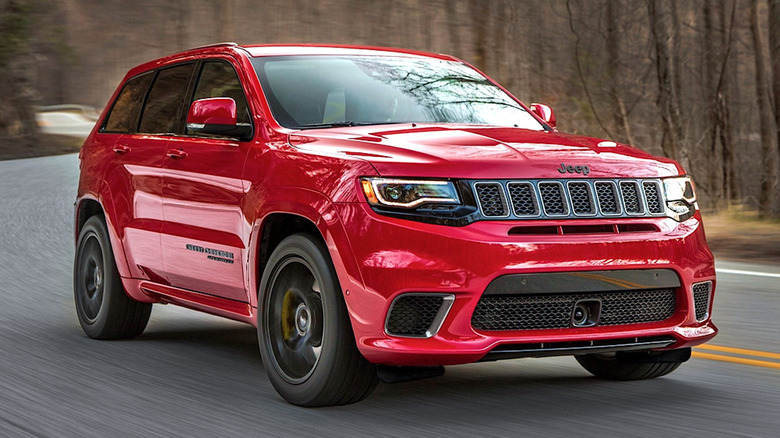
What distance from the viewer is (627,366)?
6320 mm

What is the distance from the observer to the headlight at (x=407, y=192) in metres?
5.18

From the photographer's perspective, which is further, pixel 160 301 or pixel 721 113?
pixel 721 113

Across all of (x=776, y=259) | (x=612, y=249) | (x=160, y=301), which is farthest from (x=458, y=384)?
(x=776, y=259)

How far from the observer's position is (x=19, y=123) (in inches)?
1610

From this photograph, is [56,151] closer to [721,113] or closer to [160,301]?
[721,113]

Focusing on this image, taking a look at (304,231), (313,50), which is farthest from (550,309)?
(313,50)

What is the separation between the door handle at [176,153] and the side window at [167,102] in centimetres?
22

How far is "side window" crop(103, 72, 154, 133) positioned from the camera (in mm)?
8078

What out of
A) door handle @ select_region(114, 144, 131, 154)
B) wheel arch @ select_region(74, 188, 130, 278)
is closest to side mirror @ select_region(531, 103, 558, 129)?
door handle @ select_region(114, 144, 131, 154)

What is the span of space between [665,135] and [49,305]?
14035mm

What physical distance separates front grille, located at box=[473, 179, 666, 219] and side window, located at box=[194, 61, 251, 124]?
1.79m

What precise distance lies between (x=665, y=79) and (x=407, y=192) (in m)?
16.2

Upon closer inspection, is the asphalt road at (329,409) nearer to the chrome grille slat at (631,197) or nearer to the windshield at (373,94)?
the chrome grille slat at (631,197)

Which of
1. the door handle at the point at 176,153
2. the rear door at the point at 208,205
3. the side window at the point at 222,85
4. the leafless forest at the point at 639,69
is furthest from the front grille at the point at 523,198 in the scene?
the leafless forest at the point at 639,69
